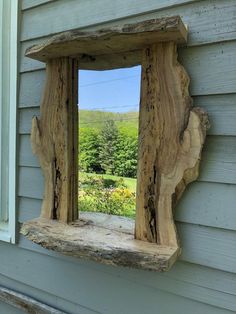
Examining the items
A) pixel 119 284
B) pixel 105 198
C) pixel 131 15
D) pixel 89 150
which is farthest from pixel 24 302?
pixel 131 15

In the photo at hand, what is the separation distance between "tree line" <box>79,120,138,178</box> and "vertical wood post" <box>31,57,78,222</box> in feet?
0.14

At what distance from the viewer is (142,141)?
115 cm

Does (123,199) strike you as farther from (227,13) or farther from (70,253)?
(227,13)

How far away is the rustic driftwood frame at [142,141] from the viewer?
105 centimetres

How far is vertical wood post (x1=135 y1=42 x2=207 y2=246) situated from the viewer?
1.06 metres

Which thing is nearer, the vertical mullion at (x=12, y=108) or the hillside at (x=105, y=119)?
the hillside at (x=105, y=119)

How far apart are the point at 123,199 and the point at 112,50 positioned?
1.86 ft

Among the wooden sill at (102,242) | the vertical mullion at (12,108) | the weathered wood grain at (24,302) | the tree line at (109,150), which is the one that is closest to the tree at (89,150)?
the tree line at (109,150)

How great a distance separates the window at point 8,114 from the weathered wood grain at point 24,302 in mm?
258

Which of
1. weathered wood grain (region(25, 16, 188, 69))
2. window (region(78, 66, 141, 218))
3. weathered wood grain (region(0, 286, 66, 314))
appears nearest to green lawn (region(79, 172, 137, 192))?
window (region(78, 66, 141, 218))

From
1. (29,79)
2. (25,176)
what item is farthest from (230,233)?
(29,79)

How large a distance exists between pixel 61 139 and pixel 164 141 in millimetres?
448

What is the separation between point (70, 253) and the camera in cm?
113

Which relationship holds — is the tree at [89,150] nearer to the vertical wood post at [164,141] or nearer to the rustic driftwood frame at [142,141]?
the rustic driftwood frame at [142,141]
